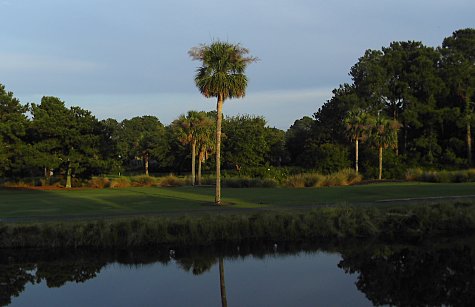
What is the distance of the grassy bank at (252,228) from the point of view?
62.0 ft

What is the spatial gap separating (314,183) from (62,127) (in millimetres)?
28156

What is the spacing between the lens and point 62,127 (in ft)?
181

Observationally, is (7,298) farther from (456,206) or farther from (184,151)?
(184,151)

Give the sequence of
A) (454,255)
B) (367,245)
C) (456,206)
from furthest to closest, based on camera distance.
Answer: (456,206)
(367,245)
(454,255)

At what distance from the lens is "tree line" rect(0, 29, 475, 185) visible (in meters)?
56.2

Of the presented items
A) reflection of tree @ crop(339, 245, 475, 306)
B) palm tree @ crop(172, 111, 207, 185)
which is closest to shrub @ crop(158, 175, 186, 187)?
palm tree @ crop(172, 111, 207, 185)

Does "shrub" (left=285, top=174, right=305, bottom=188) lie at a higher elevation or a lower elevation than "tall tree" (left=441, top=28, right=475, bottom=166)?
lower

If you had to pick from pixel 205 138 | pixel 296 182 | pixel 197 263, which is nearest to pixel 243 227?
pixel 197 263

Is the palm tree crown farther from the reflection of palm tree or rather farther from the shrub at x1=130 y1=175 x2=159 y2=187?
the shrub at x1=130 y1=175 x2=159 y2=187

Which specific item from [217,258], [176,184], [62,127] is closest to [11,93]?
[62,127]

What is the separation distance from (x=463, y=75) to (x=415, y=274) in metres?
69.6

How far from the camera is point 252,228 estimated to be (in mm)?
20250

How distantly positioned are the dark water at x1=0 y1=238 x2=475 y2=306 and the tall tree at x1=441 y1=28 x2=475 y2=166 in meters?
60.0

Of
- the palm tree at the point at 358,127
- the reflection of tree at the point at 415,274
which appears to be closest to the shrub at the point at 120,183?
the palm tree at the point at 358,127
